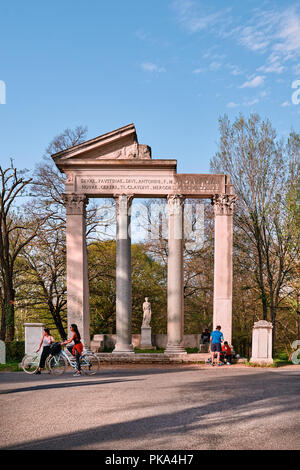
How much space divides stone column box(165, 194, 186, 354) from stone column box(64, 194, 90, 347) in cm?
388

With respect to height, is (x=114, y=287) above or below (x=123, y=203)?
below

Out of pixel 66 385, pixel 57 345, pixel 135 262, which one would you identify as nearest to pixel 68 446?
pixel 66 385

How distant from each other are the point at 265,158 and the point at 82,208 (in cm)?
1295

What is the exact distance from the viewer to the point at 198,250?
34656 mm

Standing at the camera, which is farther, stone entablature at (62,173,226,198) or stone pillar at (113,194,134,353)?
stone entablature at (62,173,226,198)

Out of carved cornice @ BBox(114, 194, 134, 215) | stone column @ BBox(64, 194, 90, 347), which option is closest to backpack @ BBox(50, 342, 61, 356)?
stone column @ BBox(64, 194, 90, 347)

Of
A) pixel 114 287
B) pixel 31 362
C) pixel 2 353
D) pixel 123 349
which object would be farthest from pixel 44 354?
pixel 114 287

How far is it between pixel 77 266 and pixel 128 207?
3597 millimetres

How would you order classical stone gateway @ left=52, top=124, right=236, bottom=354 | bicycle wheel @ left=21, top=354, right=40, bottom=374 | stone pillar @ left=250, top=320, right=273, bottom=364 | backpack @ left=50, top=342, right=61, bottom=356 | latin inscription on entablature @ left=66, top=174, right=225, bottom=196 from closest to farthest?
1. backpack @ left=50, top=342, right=61, bottom=356
2. bicycle wheel @ left=21, top=354, right=40, bottom=374
3. stone pillar @ left=250, top=320, right=273, bottom=364
4. classical stone gateway @ left=52, top=124, right=236, bottom=354
5. latin inscription on entablature @ left=66, top=174, right=225, bottom=196

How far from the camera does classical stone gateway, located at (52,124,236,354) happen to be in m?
20.9

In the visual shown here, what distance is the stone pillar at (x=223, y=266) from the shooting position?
2077 centimetres

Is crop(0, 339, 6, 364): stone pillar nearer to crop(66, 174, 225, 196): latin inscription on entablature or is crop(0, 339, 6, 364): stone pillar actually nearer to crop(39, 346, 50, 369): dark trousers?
crop(39, 346, 50, 369): dark trousers

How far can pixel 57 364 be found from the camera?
14.3 meters

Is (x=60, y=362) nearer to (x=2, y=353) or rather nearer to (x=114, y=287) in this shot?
(x=2, y=353)
